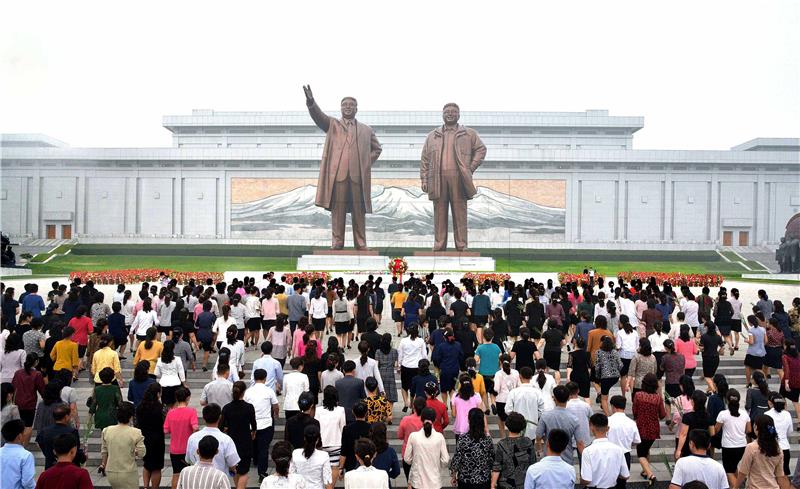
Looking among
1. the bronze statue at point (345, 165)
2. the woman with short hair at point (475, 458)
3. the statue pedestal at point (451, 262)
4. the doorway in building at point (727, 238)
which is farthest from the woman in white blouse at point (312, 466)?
the doorway in building at point (727, 238)

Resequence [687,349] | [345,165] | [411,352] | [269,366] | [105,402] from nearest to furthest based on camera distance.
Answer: [105,402] < [269,366] < [411,352] < [687,349] < [345,165]

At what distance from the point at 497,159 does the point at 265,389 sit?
125 feet

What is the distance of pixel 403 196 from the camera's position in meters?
42.8

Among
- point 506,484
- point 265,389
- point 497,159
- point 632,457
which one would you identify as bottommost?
point 632,457

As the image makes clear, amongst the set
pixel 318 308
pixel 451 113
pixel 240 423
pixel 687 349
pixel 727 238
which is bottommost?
pixel 240 423

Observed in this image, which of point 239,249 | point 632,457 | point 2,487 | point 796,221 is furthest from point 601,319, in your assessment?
point 239,249

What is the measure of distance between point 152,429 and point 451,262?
21879 mm

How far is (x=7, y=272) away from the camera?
2688 cm

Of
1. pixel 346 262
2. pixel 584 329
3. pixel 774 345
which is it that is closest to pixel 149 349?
pixel 584 329

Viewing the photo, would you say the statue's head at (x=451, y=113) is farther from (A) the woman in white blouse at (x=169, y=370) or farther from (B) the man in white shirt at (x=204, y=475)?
(B) the man in white shirt at (x=204, y=475)

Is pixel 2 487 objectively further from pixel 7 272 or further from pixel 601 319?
pixel 7 272

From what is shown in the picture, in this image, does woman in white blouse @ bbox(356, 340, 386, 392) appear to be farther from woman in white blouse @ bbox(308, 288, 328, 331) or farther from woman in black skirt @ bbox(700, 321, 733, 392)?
woman in black skirt @ bbox(700, 321, 733, 392)

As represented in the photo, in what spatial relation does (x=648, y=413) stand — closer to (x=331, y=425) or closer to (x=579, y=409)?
(x=579, y=409)

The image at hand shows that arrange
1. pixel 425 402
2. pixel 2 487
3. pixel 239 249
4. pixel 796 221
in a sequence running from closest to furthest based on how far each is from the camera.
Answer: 1. pixel 2 487
2. pixel 425 402
3. pixel 796 221
4. pixel 239 249
